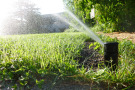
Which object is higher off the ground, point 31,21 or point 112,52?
point 31,21

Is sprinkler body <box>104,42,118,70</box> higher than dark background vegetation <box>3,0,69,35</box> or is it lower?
lower

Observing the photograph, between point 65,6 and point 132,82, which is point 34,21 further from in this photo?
point 132,82

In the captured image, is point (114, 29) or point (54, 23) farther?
point (54, 23)

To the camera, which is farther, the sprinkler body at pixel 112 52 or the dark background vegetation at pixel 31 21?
the dark background vegetation at pixel 31 21

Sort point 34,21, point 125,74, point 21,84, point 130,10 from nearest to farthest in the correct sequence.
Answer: point 21,84 → point 125,74 → point 130,10 → point 34,21

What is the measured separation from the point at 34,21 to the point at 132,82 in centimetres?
1500

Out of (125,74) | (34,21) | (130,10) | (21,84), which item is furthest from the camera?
(34,21)

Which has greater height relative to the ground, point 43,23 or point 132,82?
point 43,23

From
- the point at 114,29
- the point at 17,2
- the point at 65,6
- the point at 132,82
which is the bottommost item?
the point at 132,82

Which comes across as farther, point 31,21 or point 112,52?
point 31,21

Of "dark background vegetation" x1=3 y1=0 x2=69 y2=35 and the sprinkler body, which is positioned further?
"dark background vegetation" x1=3 y1=0 x2=69 y2=35

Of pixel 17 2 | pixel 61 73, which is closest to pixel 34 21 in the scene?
pixel 17 2

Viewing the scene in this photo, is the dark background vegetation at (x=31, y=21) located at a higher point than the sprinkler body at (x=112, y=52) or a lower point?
higher

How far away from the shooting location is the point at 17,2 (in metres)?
16.6
